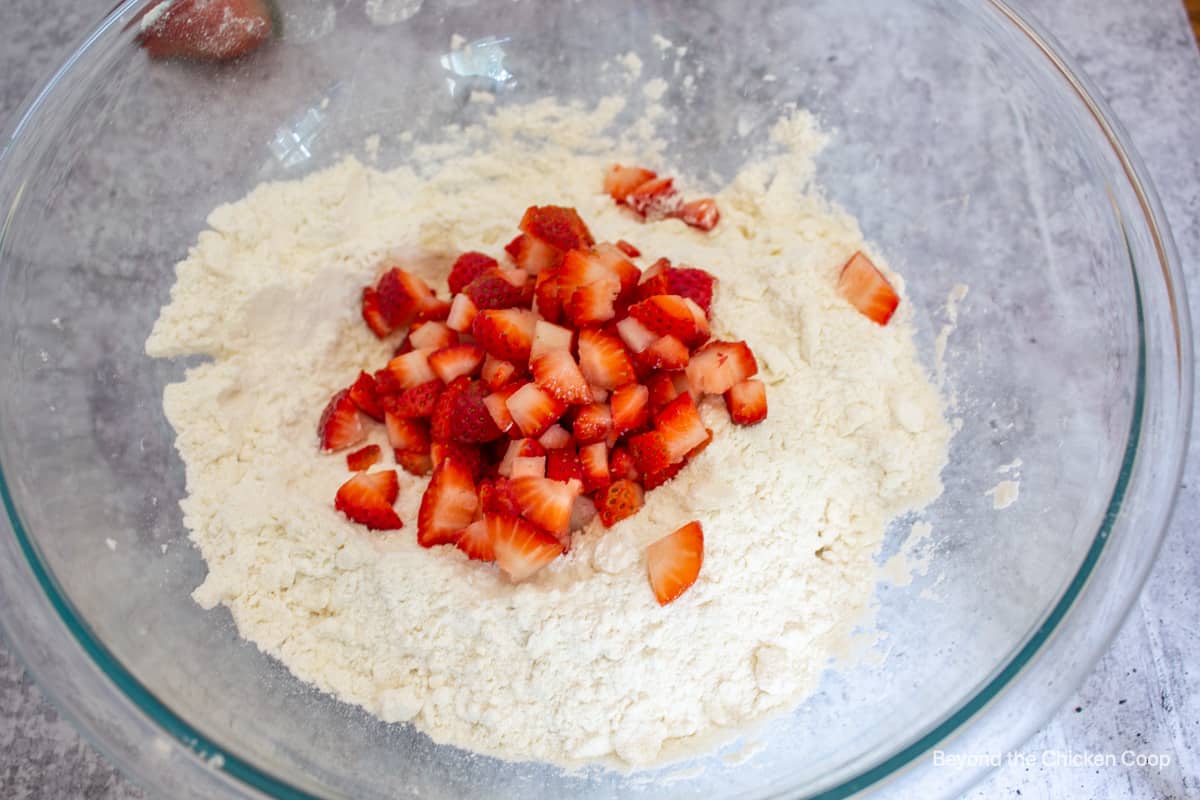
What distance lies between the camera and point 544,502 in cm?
160

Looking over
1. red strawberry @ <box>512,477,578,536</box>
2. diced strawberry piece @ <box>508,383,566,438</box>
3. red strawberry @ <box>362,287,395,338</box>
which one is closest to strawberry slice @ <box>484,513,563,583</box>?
red strawberry @ <box>512,477,578,536</box>

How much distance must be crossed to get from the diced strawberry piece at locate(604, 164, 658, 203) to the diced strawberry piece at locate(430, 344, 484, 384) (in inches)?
18.9

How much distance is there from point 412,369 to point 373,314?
0.17 metres

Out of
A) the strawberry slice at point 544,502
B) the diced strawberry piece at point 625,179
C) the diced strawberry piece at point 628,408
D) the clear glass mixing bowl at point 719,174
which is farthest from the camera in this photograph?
the diced strawberry piece at point 625,179

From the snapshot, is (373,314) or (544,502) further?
(373,314)

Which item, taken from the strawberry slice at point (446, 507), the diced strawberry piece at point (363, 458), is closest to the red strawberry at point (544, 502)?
the strawberry slice at point (446, 507)

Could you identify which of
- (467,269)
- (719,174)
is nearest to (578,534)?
(467,269)

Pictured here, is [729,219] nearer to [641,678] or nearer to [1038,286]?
[1038,286]

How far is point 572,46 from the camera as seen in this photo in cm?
200

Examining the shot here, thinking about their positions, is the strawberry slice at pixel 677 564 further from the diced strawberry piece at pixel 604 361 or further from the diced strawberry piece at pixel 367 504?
the diced strawberry piece at pixel 367 504

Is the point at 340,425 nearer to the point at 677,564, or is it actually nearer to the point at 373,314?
the point at 373,314

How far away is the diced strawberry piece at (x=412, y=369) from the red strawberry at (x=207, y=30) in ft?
2.27

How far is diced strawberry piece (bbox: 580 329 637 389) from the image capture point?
1.71 m

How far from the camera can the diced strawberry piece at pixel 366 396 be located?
1.78 metres
